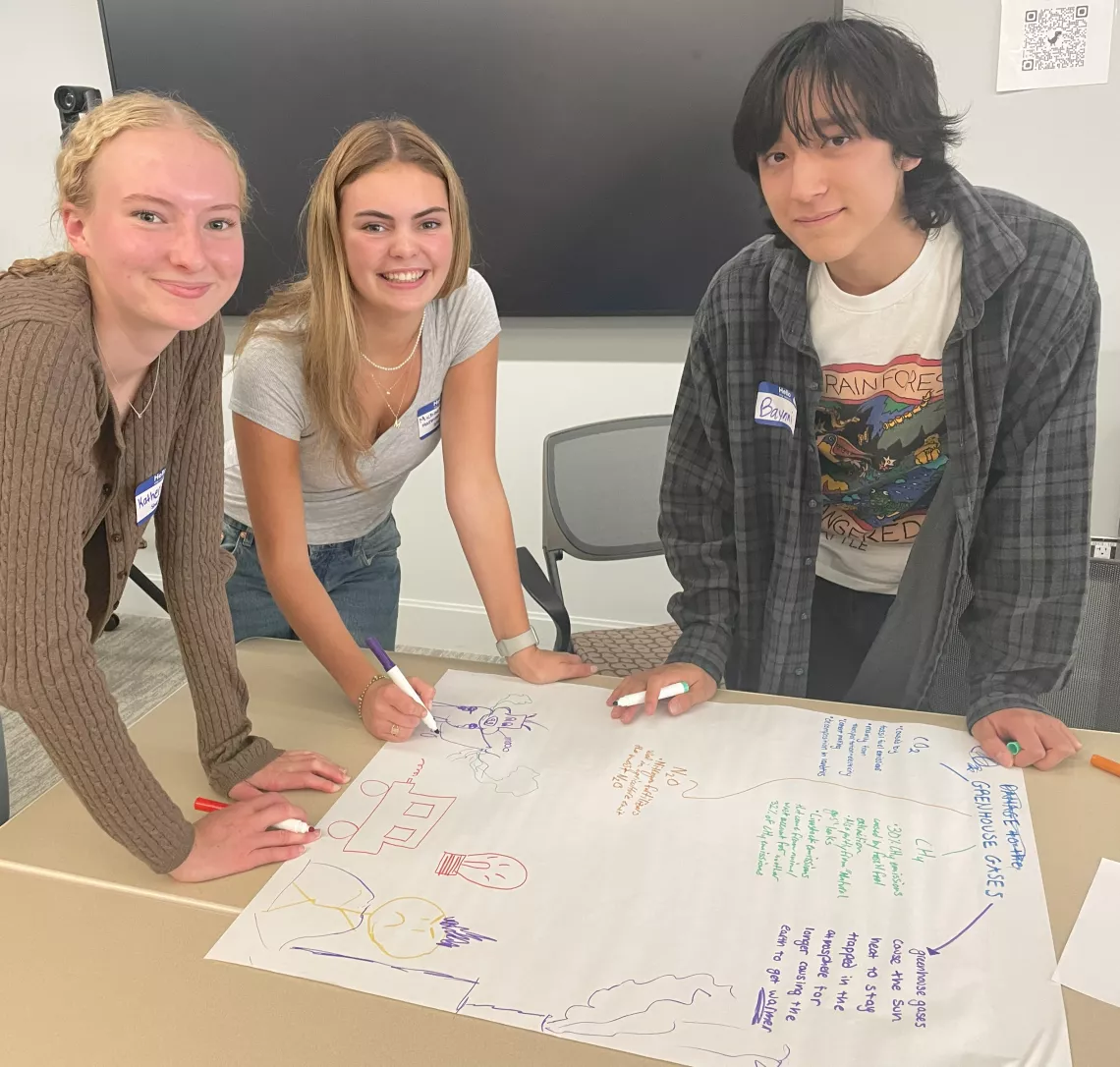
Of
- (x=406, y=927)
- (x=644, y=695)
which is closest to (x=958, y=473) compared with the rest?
(x=644, y=695)

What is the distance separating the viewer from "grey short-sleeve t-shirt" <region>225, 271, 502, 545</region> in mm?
1238

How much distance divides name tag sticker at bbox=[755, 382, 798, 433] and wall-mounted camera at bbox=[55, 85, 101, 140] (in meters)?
2.15

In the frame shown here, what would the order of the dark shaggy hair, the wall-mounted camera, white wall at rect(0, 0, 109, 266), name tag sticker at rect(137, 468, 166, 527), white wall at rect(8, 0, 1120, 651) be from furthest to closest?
white wall at rect(0, 0, 109, 266)
the wall-mounted camera
white wall at rect(8, 0, 1120, 651)
the dark shaggy hair
name tag sticker at rect(137, 468, 166, 527)

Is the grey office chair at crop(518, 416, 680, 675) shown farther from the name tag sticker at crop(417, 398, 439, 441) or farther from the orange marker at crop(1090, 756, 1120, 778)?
the orange marker at crop(1090, 756, 1120, 778)

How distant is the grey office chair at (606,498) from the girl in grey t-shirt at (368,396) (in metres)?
0.65

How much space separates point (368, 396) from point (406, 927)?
2.59 feet

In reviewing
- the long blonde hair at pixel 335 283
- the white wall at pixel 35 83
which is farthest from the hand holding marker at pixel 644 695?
the white wall at pixel 35 83

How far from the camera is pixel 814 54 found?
1091mm

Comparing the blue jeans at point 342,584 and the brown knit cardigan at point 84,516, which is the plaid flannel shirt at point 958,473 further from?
the brown knit cardigan at point 84,516

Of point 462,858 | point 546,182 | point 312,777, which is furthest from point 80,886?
point 546,182

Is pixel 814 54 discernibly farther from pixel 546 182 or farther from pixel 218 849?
pixel 546 182

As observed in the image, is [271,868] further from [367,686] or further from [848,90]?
[848,90]

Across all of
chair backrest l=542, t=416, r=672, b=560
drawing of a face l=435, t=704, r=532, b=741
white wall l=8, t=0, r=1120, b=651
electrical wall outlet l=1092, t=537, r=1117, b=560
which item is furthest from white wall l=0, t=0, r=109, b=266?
electrical wall outlet l=1092, t=537, r=1117, b=560

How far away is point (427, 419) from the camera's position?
1.44 metres
